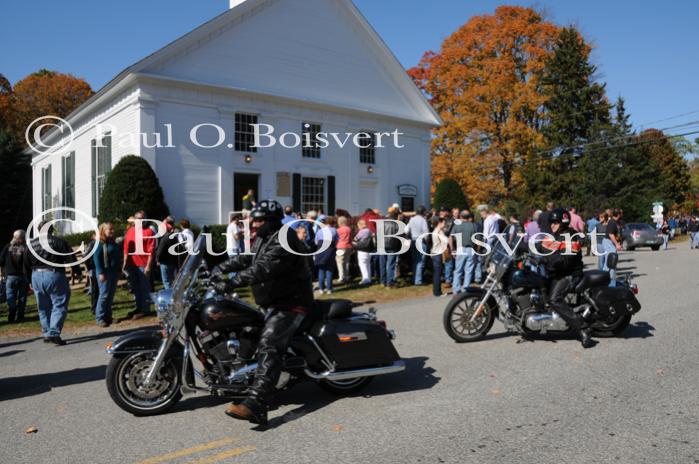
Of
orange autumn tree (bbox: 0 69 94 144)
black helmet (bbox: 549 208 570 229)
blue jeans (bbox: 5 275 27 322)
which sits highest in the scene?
orange autumn tree (bbox: 0 69 94 144)

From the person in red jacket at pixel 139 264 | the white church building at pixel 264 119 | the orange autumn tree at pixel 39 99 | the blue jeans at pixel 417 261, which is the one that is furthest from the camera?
the orange autumn tree at pixel 39 99

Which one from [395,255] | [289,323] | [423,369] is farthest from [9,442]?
[395,255]

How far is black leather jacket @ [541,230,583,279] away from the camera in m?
7.98

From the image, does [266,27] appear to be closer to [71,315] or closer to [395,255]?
[395,255]

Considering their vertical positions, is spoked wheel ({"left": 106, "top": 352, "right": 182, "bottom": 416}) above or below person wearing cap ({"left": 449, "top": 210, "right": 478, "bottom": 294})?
below

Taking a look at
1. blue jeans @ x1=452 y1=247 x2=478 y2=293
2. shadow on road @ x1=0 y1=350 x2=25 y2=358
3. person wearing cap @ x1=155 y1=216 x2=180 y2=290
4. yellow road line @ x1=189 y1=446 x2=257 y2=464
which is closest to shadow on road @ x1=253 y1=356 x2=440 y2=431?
yellow road line @ x1=189 y1=446 x2=257 y2=464

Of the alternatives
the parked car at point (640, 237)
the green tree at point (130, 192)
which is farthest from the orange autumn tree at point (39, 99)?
the parked car at point (640, 237)

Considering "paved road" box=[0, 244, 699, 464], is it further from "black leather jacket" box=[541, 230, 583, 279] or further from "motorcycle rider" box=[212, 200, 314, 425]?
"black leather jacket" box=[541, 230, 583, 279]

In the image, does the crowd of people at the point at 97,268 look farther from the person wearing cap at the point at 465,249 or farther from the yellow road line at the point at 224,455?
the person wearing cap at the point at 465,249

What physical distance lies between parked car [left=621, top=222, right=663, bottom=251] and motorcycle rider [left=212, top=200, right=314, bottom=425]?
28.3 meters

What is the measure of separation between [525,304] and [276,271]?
416cm

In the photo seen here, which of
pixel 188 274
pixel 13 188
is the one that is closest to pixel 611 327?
pixel 188 274

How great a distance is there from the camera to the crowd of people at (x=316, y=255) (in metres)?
9.38

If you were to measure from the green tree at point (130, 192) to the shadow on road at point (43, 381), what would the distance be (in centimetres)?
1169
